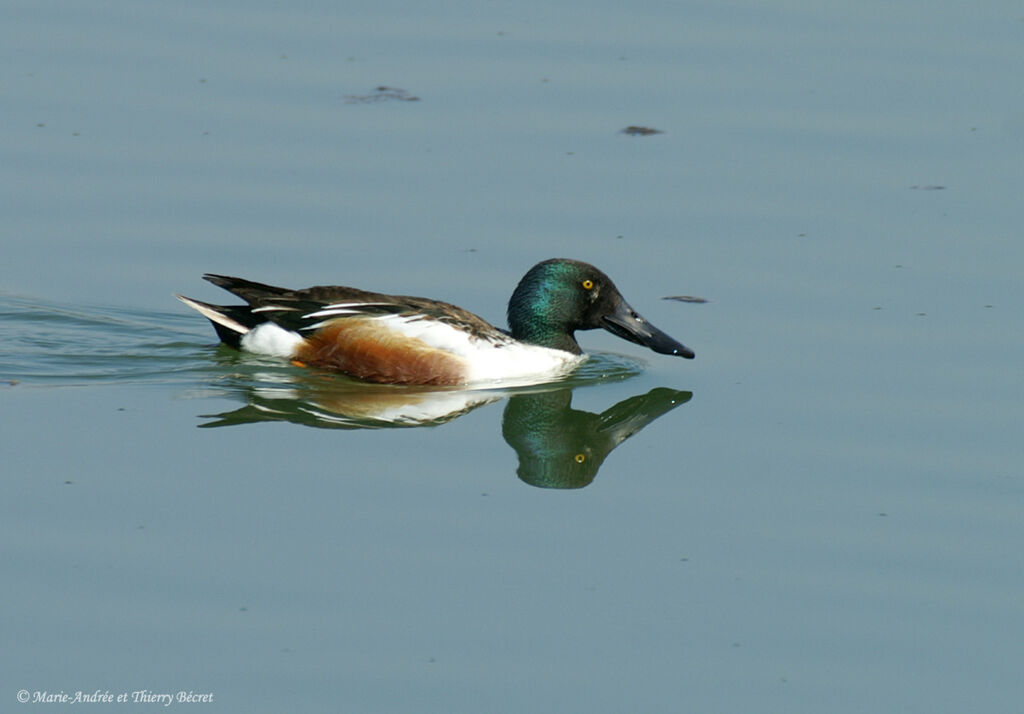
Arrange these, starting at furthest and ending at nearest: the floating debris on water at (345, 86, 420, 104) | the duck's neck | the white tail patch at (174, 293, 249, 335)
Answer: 1. the floating debris on water at (345, 86, 420, 104)
2. the duck's neck
3. the white tail patch at (174, 293, 249, 335)

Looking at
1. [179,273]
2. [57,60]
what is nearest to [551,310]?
[179,273]

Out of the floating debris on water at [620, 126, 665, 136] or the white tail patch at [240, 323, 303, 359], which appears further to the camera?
the floating debris on water at [620, 126, 665, 136]

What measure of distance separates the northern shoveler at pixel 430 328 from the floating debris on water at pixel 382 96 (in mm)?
3956

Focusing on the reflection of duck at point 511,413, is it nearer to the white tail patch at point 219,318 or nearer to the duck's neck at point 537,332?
the duck's neck at point 537,332

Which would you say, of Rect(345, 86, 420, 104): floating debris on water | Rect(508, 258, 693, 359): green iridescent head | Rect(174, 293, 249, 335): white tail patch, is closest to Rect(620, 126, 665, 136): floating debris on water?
Rect(345, 86, 420, 104): floating debris on water

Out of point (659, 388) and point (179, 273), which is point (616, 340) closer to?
point (659, 388)

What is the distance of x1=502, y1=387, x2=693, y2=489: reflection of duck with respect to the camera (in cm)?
1032

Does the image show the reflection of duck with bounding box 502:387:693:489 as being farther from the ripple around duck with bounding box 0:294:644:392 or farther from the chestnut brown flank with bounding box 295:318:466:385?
the chestnut brown flank with bounding box 295:318:466:385

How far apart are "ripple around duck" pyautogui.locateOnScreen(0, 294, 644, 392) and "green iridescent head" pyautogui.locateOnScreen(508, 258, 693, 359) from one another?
346 millimetres

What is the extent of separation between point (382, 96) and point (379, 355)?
15.2 ft

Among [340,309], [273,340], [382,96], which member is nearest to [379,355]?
[340,309]

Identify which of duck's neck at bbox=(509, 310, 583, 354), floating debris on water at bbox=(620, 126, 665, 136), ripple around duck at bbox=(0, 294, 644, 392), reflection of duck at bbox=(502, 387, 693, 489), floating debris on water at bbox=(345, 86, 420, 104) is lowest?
reflection of duck at bbox=(502, 387, 693, 489)

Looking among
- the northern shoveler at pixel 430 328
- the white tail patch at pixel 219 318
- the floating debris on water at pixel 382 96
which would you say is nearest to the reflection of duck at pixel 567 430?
the northern shoveler at pixel 430 328

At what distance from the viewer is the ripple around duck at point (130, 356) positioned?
1191 cm
